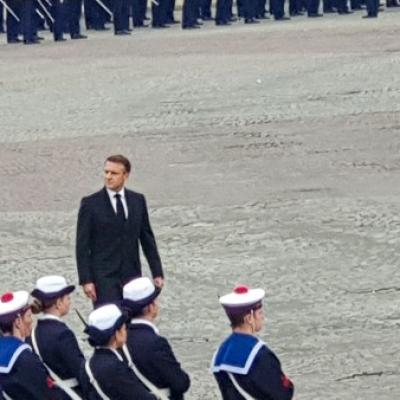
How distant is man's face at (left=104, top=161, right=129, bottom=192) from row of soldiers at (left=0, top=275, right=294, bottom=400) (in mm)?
1838

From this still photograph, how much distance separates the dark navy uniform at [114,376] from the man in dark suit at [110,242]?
2.68 meters

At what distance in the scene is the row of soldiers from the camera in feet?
26.2

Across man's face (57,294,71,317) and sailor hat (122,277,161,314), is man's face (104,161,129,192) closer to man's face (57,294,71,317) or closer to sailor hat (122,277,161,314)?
man's face (57,294,71,317)

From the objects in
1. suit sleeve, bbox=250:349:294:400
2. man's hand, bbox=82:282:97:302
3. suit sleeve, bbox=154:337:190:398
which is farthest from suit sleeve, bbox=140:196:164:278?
suit sleeve, bbox=250:349:294:400

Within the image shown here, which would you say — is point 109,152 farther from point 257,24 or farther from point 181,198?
point 257,24

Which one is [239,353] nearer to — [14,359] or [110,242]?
[14,359]

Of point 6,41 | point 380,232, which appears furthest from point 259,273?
point 6,41

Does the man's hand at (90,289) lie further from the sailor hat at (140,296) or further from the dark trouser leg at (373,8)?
the dark trouser leg at (373,8)

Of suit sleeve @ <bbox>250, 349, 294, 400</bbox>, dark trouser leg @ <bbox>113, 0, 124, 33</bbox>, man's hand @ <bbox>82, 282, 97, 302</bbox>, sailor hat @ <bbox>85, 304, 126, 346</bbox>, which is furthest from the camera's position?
dark trouser leg @ <bbox>113, 0, 124, 33</bbox>

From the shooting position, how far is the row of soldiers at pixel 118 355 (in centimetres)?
800

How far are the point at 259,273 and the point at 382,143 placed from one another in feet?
17.2

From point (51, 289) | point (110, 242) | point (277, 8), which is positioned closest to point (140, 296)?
point (51, 289)

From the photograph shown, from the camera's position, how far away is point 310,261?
13.2 meters

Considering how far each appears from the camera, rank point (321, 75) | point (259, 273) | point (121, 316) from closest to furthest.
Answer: point (121, 316) < point (259, 273) < point (321, 75)
